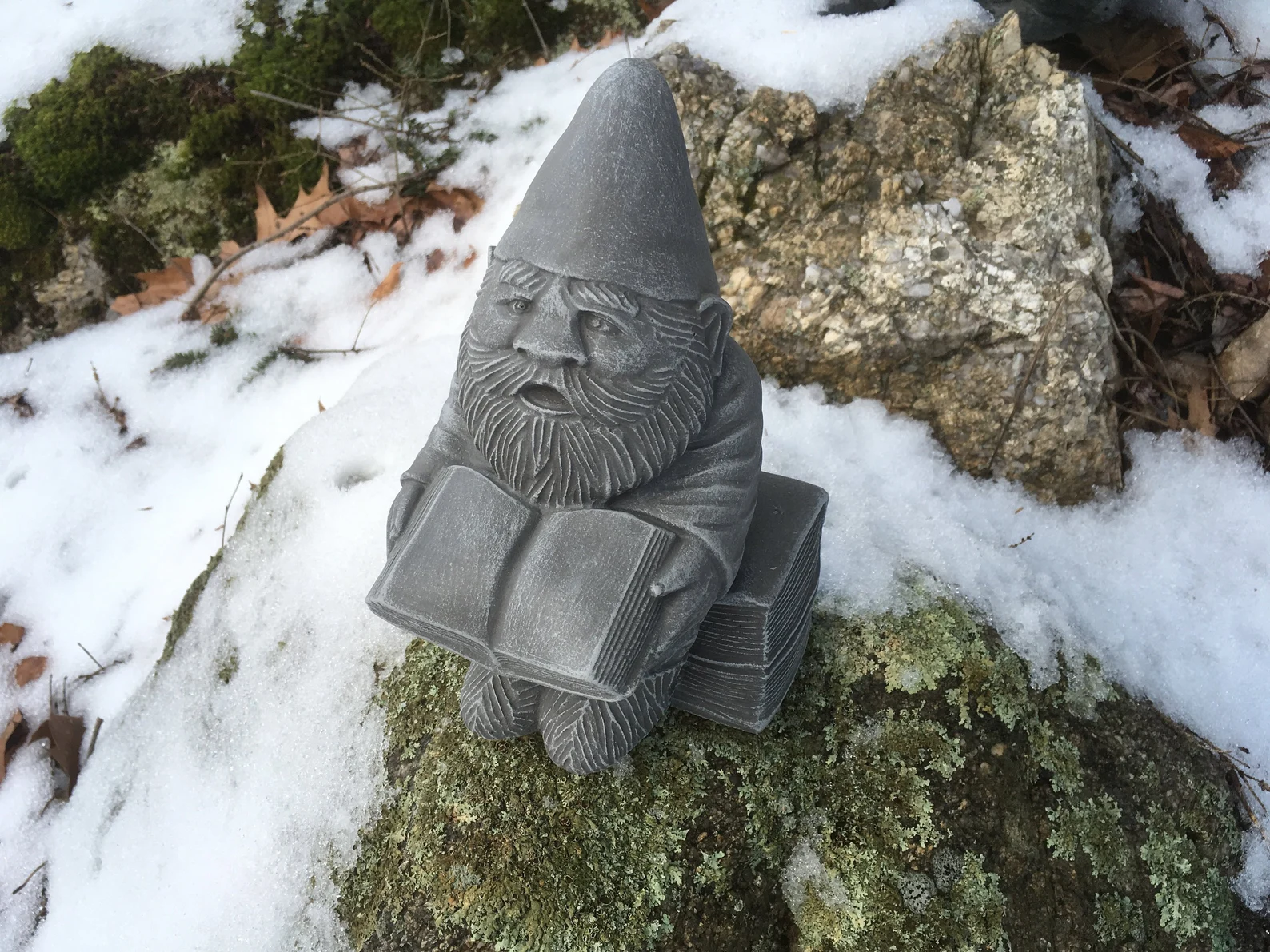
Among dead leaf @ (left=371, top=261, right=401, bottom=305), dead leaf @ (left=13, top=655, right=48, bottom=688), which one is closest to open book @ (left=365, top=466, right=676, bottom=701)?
dead leaf @ (left=371, top=261, right=401, bottom=305)

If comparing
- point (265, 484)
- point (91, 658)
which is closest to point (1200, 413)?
point (265, 484)

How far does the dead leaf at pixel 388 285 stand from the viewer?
3.77 m

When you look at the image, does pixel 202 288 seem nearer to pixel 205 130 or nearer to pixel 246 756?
pixel 205 130

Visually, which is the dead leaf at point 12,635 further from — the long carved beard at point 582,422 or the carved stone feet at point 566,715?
the long carved beard at point 582,422

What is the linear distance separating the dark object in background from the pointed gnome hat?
1892 millimetres

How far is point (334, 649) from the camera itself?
270 cm

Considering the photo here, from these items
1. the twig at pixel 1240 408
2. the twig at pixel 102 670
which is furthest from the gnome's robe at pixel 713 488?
the twig at pixel 1240 408

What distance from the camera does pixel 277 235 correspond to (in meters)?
3.77

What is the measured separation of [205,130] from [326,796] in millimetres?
2911

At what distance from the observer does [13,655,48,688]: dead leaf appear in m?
3.31

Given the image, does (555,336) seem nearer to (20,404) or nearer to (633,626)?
(633,626)

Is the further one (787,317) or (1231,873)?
(787,317)

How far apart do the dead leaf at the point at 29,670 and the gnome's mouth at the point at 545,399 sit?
2613 mm

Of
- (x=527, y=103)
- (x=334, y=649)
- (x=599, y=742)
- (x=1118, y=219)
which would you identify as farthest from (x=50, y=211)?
(x=1118, y=219)
